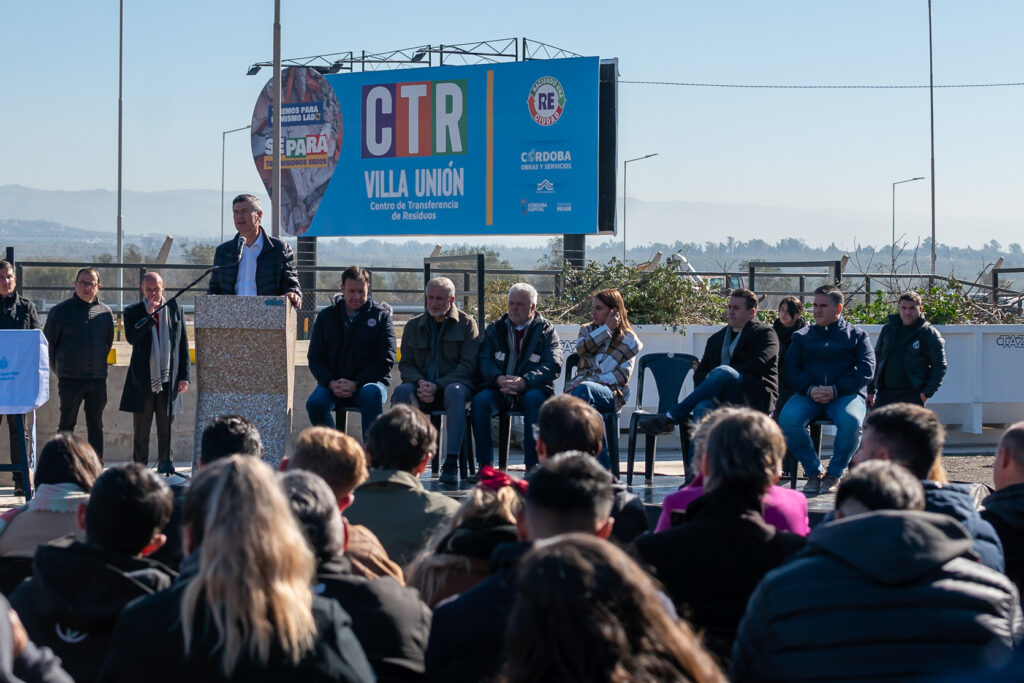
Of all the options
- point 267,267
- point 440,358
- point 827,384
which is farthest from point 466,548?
point 827,384

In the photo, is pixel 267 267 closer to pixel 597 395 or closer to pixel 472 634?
pixel 597 395

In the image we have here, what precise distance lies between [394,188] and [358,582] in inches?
709

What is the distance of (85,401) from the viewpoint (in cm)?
870

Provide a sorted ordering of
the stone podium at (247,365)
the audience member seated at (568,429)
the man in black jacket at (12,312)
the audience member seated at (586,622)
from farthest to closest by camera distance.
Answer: the man in black jacket at (12,312)
the stone podium at (247,365)
the audience member seated at (568,429)
the audience member seated at (586,622)

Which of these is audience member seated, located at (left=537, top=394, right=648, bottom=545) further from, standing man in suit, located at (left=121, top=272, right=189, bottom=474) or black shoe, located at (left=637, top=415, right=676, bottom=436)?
standing man in suit, located at (left=121, top=272, right=189, bottom=474)

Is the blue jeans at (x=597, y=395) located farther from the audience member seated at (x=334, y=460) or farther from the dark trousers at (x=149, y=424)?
the audience member seated at (x=334, y=460)

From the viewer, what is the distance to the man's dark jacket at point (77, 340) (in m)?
8.59

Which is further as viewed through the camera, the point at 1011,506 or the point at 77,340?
the point at 77,340

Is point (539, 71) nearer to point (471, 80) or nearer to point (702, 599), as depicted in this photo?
point (471, 80)

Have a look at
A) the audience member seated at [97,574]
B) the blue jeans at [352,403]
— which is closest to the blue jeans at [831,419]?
the blue jeans at [352,403]

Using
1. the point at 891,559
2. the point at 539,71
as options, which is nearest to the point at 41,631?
the point at 891,559

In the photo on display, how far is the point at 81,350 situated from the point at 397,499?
5.70 m

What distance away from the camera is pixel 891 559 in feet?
7.77

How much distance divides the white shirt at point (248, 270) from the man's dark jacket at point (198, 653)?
498 centimetres
